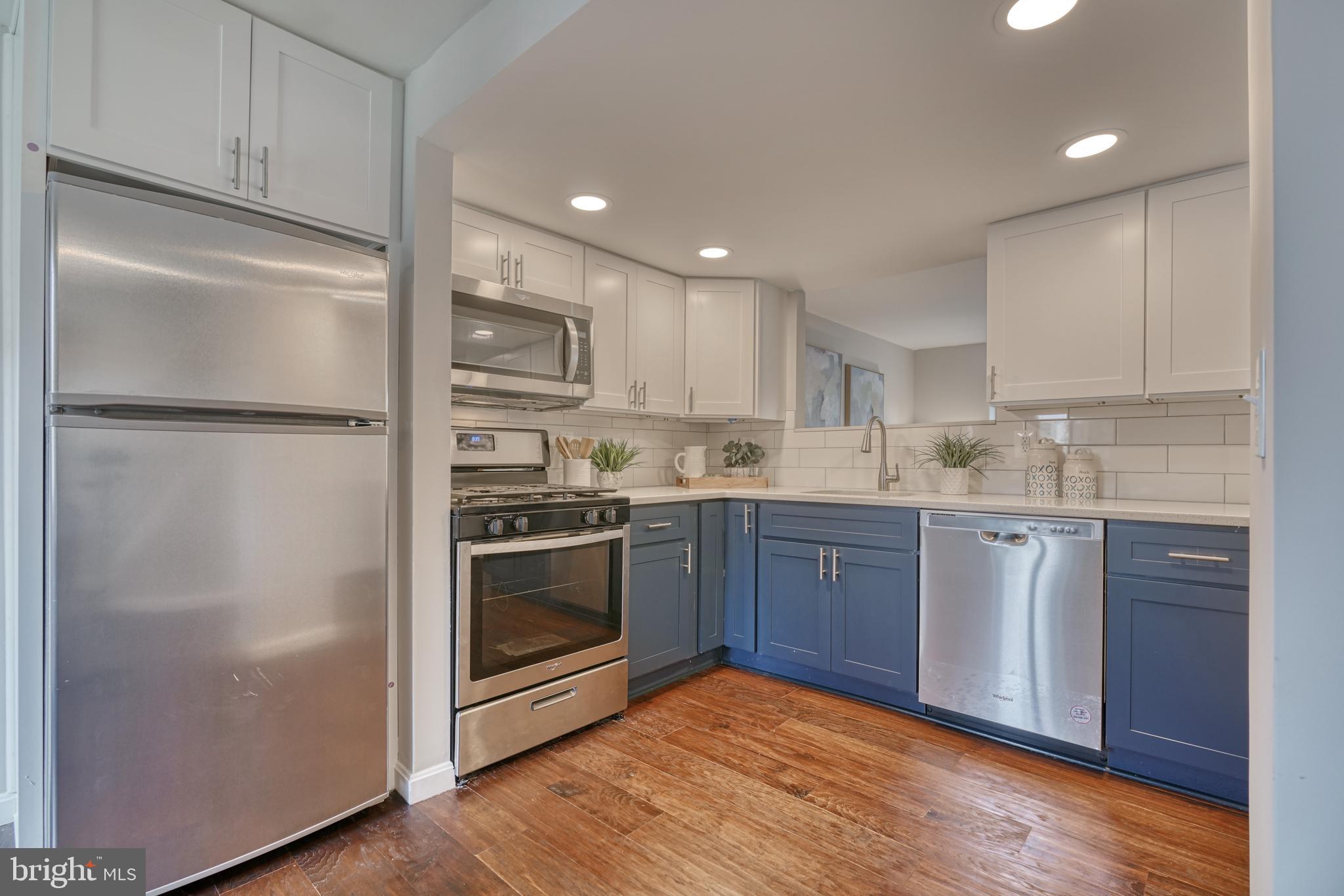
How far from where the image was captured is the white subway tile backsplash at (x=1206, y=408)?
2.44 m

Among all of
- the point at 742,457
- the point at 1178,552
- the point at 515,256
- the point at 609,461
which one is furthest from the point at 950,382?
the point at 515,256

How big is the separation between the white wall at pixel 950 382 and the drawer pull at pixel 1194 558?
15.4 feet

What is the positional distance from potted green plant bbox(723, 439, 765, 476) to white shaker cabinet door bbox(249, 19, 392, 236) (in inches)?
94.3

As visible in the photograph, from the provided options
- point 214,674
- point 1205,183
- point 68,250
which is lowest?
point 214,674

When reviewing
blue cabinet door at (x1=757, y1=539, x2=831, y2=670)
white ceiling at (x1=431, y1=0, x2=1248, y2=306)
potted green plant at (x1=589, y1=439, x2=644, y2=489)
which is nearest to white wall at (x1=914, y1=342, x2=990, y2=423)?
white ceiling at (x1=431, y1=0, x2=1248, y2=306)

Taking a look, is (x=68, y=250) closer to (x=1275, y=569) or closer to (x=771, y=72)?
(x=771, y=72)

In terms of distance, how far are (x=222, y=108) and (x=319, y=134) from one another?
239mm

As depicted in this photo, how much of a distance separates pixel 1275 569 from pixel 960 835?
1447mm

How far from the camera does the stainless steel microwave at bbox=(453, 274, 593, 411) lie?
7.79 ft

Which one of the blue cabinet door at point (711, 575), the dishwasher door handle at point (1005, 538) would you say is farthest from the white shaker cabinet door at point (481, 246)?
the dishwasher door handle at point (1005, 538)

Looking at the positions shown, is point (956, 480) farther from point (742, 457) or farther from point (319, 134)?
point (319, 134)

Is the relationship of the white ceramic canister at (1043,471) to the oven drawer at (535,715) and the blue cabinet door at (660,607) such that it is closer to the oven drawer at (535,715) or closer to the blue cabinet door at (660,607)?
the blue cabinet door at (660,607)

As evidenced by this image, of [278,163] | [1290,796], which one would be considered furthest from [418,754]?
[1290,796]

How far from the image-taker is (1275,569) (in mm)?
716
